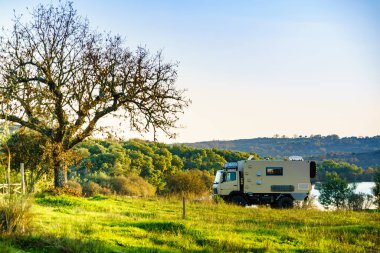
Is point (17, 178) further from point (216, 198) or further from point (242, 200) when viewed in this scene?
point (242, 200)

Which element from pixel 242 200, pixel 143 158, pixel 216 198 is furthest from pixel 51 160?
pixel 143 158

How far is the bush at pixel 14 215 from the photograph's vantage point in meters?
10.1

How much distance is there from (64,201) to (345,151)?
269 feet

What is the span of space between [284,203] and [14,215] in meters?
24.8

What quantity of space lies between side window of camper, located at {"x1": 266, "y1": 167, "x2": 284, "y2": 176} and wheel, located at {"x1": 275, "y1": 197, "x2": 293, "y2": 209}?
179 centimetres

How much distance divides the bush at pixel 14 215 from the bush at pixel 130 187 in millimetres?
32589

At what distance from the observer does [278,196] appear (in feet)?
106

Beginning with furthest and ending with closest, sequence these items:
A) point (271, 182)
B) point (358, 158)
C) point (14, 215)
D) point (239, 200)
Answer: point (358, 158) < point (239, 200) < point (271, 182) < point (14, 215)

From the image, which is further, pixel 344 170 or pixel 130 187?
pixel 344 170

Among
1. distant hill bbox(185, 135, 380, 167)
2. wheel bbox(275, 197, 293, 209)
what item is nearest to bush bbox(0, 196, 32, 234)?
wheel bbox(275, 197, 293, 209)

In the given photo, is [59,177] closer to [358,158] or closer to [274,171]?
[274,171]

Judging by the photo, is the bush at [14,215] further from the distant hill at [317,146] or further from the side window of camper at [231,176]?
the distant hill at [317,146]

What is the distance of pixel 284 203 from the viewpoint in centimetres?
3241

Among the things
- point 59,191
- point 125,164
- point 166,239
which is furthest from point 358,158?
point 166,239
